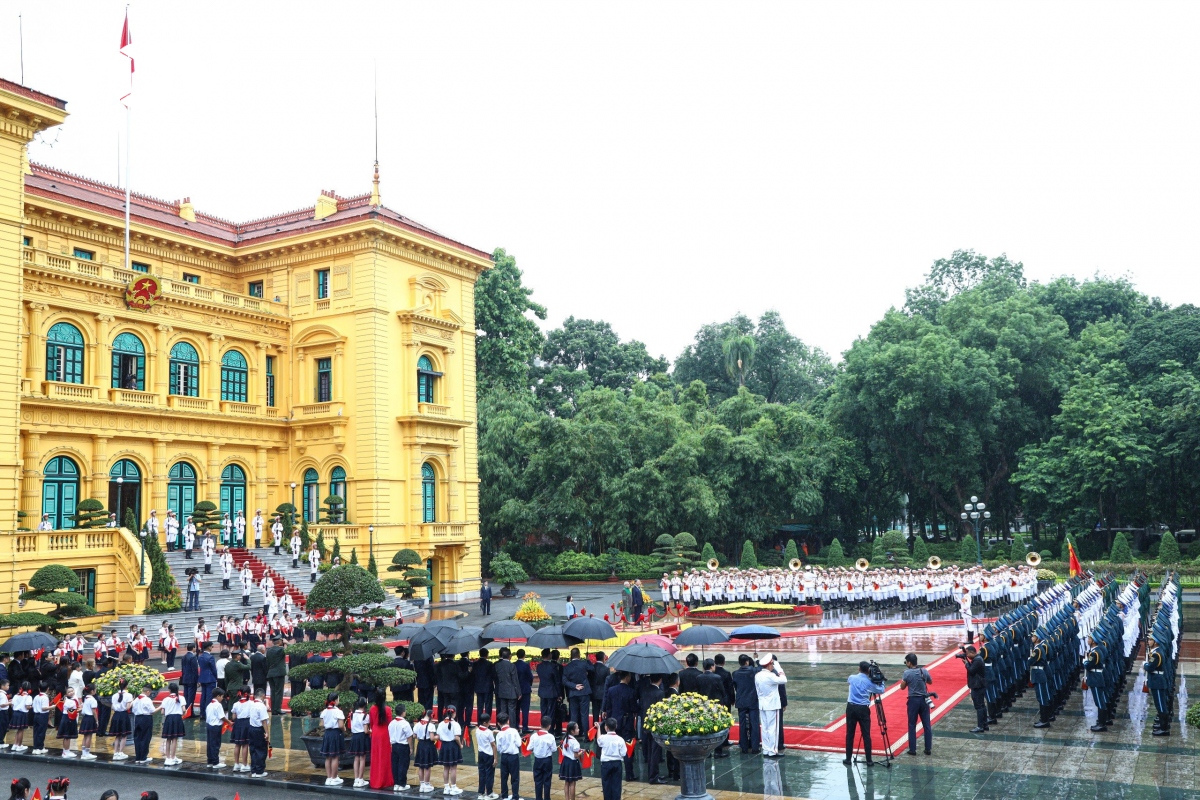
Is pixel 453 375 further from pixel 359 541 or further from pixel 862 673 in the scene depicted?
pixel 862 673

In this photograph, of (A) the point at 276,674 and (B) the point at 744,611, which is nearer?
(A) the point at 276,674

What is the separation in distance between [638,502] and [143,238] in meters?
26.1

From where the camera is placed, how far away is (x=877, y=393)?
52.2 meters

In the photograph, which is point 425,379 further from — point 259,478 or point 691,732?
point 691,732

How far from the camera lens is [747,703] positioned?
48.6 ft

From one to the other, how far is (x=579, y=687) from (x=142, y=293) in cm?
2693

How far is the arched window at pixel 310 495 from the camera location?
41.7 metres

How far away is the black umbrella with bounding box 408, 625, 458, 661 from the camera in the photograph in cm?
1652

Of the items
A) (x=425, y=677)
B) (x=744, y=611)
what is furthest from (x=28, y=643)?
(x=744, y=611)

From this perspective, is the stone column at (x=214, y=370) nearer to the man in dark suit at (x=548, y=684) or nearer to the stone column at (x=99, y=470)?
the stone column at (x=99, y=470)

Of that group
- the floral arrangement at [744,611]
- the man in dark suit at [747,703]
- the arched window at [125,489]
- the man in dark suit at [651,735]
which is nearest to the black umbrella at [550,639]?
the man in dark suit at [651,735]

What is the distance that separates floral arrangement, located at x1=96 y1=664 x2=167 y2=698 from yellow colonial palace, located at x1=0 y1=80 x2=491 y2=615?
15.2 metres

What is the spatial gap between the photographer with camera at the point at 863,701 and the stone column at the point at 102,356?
97.6 feet

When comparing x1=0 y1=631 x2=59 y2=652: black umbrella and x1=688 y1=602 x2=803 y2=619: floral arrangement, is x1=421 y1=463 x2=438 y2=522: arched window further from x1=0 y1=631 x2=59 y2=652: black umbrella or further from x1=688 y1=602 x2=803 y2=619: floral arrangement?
x1=0 y1=631 x2=59 y2=652: black umbrella
